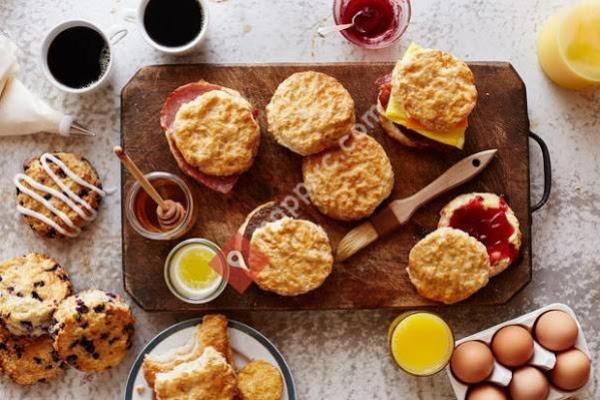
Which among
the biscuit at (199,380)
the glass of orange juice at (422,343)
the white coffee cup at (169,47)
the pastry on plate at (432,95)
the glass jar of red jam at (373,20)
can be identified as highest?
the white coffee cup at (169,47)

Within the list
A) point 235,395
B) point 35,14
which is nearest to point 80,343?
point 235,395

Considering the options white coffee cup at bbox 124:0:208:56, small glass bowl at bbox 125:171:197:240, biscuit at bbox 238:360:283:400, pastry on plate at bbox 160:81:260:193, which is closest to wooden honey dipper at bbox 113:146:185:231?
small glass bowl at bbox 125:171:197:240

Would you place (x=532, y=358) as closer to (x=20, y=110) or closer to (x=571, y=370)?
(x=571, y=370)

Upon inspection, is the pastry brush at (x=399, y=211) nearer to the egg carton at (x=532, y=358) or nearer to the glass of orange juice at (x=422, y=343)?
the glass of orange juice at (x=422, y=343)

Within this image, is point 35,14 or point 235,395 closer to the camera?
point 235,395

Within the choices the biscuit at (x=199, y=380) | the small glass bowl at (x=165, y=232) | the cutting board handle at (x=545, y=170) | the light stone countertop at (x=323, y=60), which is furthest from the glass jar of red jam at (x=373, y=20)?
the biscuit at (x=199, y=380)

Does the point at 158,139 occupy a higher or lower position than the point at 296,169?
higher

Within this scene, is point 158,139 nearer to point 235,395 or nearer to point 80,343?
point 80,343

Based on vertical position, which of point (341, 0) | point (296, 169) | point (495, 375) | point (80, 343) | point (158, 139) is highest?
point (341, 0)
